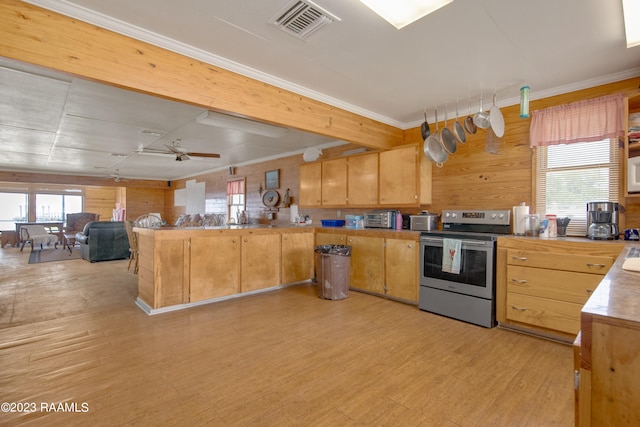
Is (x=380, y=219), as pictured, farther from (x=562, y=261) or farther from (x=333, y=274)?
(x=562, y=261)

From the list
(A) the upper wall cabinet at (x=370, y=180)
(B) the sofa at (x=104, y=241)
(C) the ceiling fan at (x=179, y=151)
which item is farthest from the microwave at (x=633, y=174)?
(B) the sofa at (x=104, y=241)

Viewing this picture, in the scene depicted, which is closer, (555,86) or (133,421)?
(133,421)

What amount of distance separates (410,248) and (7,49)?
147 inches

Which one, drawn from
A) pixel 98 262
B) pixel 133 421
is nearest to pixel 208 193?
pixel 98 262

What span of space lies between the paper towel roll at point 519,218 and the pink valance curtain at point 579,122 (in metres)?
0.71

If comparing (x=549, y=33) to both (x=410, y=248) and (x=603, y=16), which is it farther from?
(x=410, y=248)

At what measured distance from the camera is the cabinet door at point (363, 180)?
4324 mm

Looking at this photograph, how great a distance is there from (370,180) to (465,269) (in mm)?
1785

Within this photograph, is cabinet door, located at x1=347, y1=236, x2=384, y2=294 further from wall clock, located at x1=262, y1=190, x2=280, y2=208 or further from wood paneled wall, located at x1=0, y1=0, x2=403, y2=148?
wall clock, located at x1=262, y1=190, x2=280, y2=208

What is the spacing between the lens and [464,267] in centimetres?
318

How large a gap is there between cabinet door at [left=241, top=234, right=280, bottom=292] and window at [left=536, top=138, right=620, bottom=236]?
10.6ft

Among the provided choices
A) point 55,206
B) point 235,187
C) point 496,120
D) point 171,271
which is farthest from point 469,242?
point 55,206

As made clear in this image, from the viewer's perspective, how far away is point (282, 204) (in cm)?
637

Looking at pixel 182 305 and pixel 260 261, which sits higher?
pixel 260 261
